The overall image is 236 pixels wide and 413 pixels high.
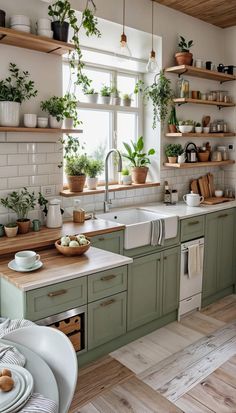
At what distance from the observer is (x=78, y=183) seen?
3.30m

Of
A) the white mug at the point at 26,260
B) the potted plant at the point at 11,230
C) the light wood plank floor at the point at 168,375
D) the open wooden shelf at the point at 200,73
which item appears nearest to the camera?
the white mug at the point at 26,260

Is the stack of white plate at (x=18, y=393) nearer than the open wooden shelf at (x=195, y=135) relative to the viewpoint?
Yes

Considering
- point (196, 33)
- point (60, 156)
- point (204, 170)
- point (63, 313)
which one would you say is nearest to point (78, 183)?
point (60, 156)

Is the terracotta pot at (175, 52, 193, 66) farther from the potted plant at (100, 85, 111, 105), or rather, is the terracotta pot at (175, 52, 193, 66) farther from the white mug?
the white mug

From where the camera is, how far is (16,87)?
2.78m

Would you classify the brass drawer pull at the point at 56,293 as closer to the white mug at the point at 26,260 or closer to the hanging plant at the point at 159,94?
the white mug at the point at 26,260

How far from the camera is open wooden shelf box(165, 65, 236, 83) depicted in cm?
379

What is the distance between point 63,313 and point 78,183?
1.31 meters

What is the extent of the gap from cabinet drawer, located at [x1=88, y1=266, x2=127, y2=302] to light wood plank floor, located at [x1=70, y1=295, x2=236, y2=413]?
583mm

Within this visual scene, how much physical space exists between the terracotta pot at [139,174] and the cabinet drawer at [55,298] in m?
1.81

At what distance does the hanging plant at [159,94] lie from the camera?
3.85 meters

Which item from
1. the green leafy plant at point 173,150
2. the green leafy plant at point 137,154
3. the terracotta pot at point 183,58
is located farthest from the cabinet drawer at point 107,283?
the terracotta pot at point 183,58

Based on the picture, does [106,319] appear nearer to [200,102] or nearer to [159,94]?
[159,94]

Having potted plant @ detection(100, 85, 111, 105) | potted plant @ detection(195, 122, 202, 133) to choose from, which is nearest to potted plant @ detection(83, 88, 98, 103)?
potted plant @ detection(100, 85, 111, 105)
